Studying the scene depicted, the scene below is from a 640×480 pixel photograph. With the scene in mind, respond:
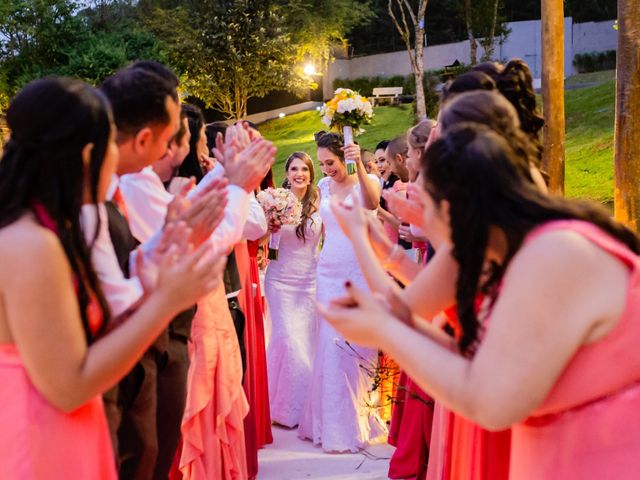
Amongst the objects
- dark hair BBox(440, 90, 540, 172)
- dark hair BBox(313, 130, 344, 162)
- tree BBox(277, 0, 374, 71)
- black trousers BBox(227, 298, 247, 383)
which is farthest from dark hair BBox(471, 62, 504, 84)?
tree BBox(277, 0, 374, 71)

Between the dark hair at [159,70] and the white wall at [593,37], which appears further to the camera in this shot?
the white wall at [593,37]

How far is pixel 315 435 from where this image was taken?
6.13 meters

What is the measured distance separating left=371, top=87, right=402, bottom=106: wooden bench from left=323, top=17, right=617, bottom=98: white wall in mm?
4539

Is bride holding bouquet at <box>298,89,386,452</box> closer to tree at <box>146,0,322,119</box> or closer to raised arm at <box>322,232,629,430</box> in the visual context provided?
raised arm at <box>322,232,629,430</box>

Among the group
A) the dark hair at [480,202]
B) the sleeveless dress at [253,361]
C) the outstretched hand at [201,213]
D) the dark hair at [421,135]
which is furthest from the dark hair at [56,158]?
the sleeveless dress at [253,361]

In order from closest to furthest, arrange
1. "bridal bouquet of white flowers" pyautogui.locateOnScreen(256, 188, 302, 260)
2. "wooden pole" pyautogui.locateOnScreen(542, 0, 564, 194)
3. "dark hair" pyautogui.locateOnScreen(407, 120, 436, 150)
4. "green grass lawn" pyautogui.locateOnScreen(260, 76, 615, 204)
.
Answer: "dark hair" pyautogui.locateOnScreen(407, 120, 436, 150) → "bridal bouquet of white flowers" pyautogui.locateOnScreen(256, 188, 302, 260) → "wooden pole" pyautogui.locateOnScreen(542, 0, 564, 194) → "green grass lawn" pyautogui.locateOnScreen(260, 76, 615, 204)

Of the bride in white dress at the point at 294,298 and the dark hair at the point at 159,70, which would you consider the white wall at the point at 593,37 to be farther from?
the dark hair at the point at 159,70

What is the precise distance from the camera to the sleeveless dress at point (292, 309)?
665 centimetres

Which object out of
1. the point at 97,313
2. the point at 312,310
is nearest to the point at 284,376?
the point at 312,310

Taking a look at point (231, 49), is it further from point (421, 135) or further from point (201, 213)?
point (201, 213)

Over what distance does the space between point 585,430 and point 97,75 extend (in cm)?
2354

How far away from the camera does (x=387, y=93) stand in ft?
115

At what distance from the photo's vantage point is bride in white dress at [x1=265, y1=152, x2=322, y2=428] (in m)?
6.64

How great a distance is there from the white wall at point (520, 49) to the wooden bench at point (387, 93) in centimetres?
454
